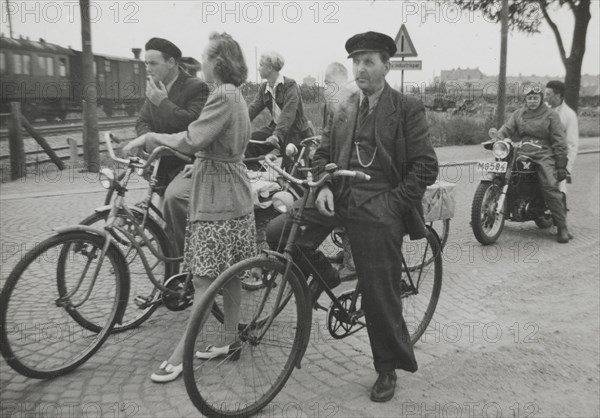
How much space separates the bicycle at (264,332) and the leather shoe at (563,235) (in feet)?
14.6

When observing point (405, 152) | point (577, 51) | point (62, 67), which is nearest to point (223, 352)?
point (405, 152)

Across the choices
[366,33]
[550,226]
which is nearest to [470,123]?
[550,226]

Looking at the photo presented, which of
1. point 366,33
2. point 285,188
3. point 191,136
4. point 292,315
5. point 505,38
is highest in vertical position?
point 505,38

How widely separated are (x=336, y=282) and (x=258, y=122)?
5.22 meters

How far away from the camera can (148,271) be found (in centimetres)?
381

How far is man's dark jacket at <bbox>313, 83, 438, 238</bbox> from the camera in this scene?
320cm

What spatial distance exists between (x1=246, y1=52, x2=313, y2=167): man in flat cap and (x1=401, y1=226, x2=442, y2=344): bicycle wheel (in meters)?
2.17

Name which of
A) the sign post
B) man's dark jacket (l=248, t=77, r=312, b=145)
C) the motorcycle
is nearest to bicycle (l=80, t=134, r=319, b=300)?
man's dark jacket (l=248, t=77, r=312, b=145)

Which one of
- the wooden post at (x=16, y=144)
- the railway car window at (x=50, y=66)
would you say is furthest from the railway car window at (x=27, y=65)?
the wooden post at (x=16, y=144)

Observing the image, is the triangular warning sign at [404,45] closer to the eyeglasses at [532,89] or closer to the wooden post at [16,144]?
the eyeglasses at [532,89]

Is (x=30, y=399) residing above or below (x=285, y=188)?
below

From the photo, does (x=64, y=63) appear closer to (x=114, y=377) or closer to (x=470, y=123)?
(x=470, y=123)

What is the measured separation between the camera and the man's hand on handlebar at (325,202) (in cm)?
326

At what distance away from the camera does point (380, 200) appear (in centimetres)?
324
